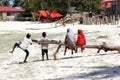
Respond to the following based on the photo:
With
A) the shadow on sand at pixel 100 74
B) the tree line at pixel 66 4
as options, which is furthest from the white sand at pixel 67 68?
the tree line at pixel 66 4

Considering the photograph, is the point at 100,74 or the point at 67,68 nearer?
the point at 100,74

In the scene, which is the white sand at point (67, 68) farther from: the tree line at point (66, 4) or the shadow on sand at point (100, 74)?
the tree line at point (66, 4)

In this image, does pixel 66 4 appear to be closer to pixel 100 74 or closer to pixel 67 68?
pixel 67 68

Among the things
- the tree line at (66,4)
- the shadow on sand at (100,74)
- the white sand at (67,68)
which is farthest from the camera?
the tree line at (66,4)

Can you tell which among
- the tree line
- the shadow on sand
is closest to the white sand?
the shadow on sand

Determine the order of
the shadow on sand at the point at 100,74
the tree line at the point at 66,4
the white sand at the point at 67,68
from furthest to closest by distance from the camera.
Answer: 1. the tree line at the point at 66,4
2. the white sand at the point at 67,68
3. the shadow on sand at the point at 100,74

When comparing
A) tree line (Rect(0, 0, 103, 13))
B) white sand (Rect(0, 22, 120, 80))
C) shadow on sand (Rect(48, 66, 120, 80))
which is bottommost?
tree line (Rect(0, 0, 103, 13))

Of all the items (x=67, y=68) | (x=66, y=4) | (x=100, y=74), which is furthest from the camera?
(x=66, y=4)

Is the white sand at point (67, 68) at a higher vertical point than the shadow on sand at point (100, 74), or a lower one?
lower

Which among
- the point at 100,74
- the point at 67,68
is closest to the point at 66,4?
the point at 67,68

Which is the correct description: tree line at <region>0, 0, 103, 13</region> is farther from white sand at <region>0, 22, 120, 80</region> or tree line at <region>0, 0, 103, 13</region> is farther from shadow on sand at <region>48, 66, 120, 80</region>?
shadow on sand at <region>48, 66, 120, 80</region>

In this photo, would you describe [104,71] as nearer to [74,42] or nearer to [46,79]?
[46,79]

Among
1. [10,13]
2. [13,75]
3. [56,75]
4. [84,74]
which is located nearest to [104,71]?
[84,74]

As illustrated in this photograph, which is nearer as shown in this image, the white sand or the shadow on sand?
the shadow on sand
